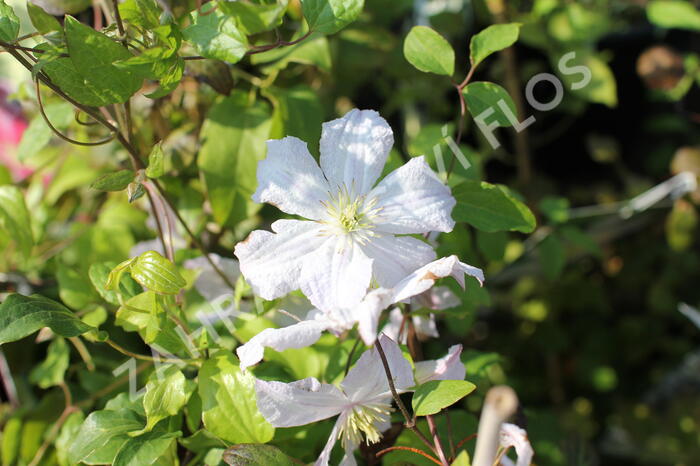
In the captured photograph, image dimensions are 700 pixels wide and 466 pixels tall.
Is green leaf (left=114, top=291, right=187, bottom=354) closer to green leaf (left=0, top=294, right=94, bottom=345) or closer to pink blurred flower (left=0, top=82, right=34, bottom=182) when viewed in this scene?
green leaf (left=0, top=294, right=94, bottom=345)

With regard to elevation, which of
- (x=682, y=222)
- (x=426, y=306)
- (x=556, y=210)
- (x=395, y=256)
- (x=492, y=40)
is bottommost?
(x=682, y=222)

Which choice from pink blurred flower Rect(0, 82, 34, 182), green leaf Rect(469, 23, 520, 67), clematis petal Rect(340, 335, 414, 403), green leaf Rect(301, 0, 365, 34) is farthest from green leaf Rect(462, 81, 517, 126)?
pink blurred flower Rect(0, 82, 34, 182)

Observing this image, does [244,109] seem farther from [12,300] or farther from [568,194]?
[568,194]

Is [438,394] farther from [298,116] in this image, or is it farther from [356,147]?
[298,116]

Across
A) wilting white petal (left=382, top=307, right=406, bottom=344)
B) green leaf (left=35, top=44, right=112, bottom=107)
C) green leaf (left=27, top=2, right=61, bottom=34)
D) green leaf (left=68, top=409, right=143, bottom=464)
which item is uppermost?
green leaf (left=27, top=2, right=61, bottom=34)

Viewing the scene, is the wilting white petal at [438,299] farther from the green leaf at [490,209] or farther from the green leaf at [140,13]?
the green leaf at [140,13]

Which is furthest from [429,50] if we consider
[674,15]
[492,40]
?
[674,15]
